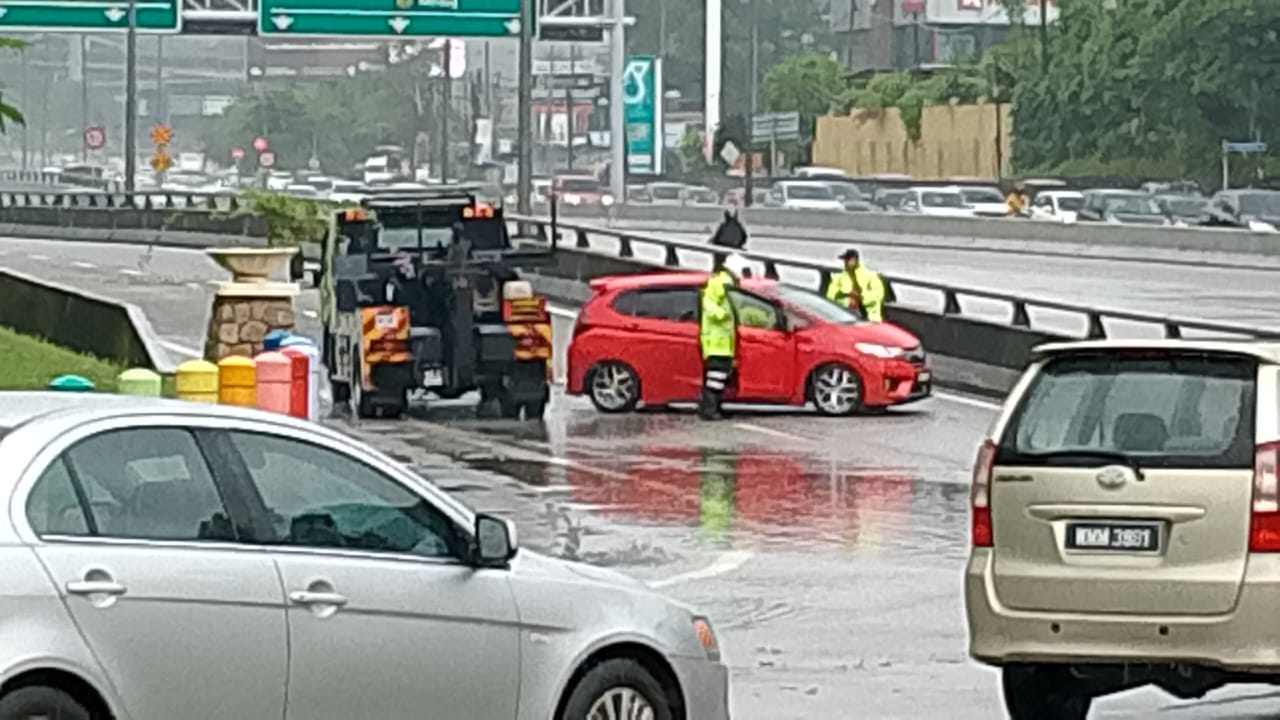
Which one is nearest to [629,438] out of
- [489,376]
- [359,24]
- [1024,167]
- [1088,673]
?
[489,376]

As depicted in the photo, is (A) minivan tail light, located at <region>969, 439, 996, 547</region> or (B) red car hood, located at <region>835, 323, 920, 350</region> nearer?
(A) minivan tail light, located at <region>969, 439, 996, 547</region>

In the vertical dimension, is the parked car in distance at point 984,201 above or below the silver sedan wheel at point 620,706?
above

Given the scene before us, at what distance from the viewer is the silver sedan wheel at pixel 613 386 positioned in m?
31.0

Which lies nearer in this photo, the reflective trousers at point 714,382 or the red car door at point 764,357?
the reflective trousers at point 714,382

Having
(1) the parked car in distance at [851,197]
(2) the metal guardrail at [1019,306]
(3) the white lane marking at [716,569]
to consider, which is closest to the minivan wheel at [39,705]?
(3) the white lane marking at [716,569]

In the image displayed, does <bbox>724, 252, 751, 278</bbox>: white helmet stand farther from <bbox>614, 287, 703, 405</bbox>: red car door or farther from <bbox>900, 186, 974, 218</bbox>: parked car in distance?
<bbox>900, 186, 974, 218</bbox>: parked car in distance

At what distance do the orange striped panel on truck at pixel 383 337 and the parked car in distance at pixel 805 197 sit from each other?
56.5m

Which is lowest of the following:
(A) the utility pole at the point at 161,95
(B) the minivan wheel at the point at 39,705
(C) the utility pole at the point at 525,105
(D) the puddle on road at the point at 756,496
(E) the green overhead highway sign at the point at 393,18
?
(D) the puddle on road at the point at 756,496

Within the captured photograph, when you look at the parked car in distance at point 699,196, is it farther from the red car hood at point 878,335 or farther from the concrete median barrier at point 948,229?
the red car hood at point 878,335

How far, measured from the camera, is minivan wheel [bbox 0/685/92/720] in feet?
26.1

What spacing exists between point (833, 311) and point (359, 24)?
31209 mm

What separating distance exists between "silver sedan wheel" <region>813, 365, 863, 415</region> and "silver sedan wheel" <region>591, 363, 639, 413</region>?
2010 mm

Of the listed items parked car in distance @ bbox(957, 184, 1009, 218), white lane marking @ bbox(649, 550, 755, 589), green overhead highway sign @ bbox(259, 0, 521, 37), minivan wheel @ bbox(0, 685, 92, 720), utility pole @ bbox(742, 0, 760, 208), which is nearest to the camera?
minivan wheel @ bbox(0, 685, 92, 720)

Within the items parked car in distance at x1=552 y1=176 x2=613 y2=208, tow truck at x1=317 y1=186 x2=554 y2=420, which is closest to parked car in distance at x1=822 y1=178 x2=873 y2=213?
parked car in distance at x1=552 y1=176 x2=613 y2=208
